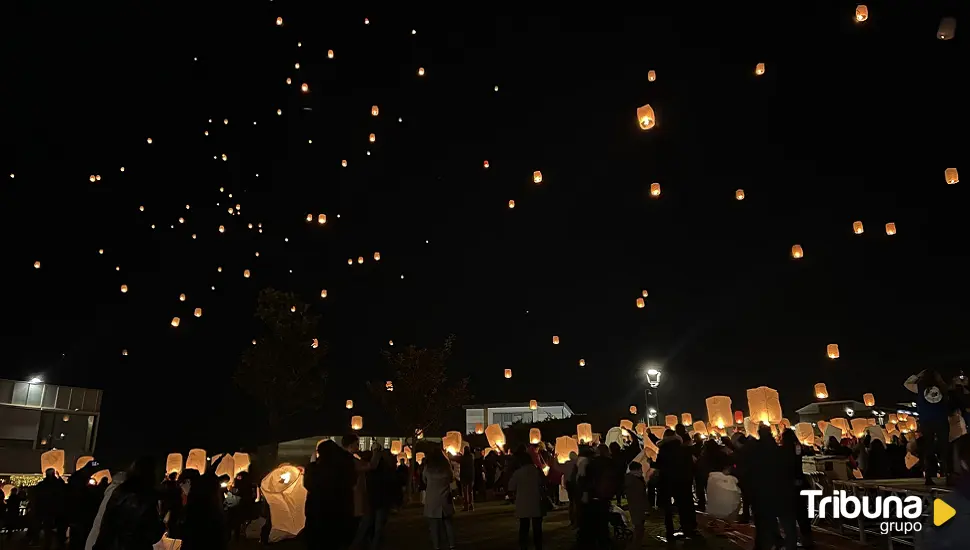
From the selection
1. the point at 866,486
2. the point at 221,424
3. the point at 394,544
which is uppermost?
the point at 221,424

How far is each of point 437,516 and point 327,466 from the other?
2.02 metres

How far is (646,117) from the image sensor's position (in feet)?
42.1

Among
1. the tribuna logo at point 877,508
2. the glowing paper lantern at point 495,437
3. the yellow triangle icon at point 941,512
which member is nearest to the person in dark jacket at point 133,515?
Answer: the yellow triangle icon at point 941,512

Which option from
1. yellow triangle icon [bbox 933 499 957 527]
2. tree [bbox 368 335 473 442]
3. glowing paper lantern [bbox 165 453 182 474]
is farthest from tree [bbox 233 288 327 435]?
yellow triangle icon [bbox 933 499 957 527]

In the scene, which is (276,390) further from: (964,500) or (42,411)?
(964,500)

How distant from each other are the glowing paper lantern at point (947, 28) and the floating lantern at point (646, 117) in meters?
4.76

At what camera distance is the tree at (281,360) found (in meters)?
29.1

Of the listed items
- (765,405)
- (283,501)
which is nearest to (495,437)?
(765,405)

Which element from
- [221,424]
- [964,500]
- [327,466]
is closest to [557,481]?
[327,466]

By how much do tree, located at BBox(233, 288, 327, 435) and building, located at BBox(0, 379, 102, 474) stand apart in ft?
23.9

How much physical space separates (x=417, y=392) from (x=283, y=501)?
18.3 meters

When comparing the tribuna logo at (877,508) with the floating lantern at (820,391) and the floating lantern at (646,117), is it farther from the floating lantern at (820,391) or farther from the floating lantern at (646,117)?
the floating lantern at (820,391)

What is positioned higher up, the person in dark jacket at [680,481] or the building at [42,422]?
the building at [42,422]

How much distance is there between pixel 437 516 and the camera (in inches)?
300
